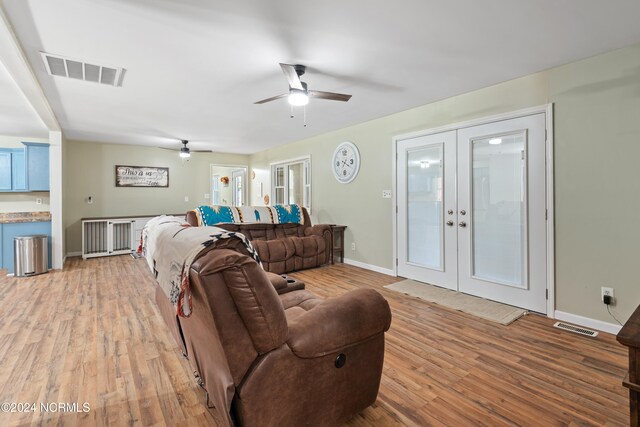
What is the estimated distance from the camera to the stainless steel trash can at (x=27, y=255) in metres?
4.42

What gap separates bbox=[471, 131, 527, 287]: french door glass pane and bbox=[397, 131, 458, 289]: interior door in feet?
0.91

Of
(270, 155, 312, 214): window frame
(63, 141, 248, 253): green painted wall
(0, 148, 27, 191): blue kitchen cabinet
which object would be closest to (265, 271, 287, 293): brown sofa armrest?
(270, 155, 312, 214): window frame

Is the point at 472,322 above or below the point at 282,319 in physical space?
below

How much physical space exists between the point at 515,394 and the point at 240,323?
5.78 ft

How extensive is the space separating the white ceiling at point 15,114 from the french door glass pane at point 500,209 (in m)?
4.95

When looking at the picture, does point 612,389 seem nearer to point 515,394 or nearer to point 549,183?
point 515,394

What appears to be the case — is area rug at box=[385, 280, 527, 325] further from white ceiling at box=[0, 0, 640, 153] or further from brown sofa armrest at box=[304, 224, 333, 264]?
white ceiling at box=[0, 0, 640, 153]

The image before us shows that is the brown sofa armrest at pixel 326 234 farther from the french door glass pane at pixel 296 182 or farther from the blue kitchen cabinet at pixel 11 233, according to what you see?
the blue kitchen cabinet at pixel 11 233

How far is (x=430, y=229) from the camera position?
398 centimetres

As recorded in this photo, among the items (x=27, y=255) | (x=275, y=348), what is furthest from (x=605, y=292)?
(x=27, y=255)

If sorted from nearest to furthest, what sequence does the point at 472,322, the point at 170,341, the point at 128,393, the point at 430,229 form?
the point at 128,393
the point at 170,341
the point at 472,322
the point at 430,229

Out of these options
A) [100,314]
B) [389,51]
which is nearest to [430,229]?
[389,51]

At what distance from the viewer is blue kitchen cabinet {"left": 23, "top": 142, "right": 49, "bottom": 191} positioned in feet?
17.3

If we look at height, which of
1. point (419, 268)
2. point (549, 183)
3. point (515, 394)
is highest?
point (549, 183)
